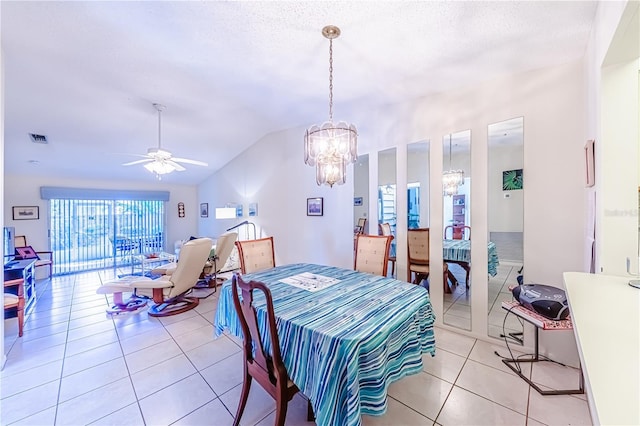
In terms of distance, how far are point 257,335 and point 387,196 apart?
2400 mm

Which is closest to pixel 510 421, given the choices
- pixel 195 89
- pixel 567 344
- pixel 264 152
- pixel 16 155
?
pixel 567 344

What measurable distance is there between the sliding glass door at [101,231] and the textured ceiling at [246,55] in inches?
92.1

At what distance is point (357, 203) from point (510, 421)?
2.52 meters

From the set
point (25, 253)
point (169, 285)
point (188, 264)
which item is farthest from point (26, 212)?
point (188, 264)

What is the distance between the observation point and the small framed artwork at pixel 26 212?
4.98m

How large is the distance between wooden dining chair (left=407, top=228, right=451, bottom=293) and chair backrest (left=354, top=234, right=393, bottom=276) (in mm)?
520

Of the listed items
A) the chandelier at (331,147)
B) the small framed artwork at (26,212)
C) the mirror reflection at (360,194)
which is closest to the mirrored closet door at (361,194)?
the mirror reflection at (360,194)

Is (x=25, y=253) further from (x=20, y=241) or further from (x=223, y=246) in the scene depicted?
(x=223, y=246)

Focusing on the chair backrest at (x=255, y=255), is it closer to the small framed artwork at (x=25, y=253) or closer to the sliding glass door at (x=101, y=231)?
the small framed artwork at (x=25, y=253)

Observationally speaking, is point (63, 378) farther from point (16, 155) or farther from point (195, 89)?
point (16, 155)

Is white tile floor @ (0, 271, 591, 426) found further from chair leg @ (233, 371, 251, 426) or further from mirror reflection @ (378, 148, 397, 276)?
mirror reflection @ (378, 148, 397, 276)

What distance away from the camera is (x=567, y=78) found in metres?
2.18

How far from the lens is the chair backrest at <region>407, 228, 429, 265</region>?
2.97m

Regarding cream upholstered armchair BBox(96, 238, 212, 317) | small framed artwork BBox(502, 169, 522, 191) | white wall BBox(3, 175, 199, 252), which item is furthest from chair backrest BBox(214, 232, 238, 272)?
white wall BBox(3, 175, 199, 252)
